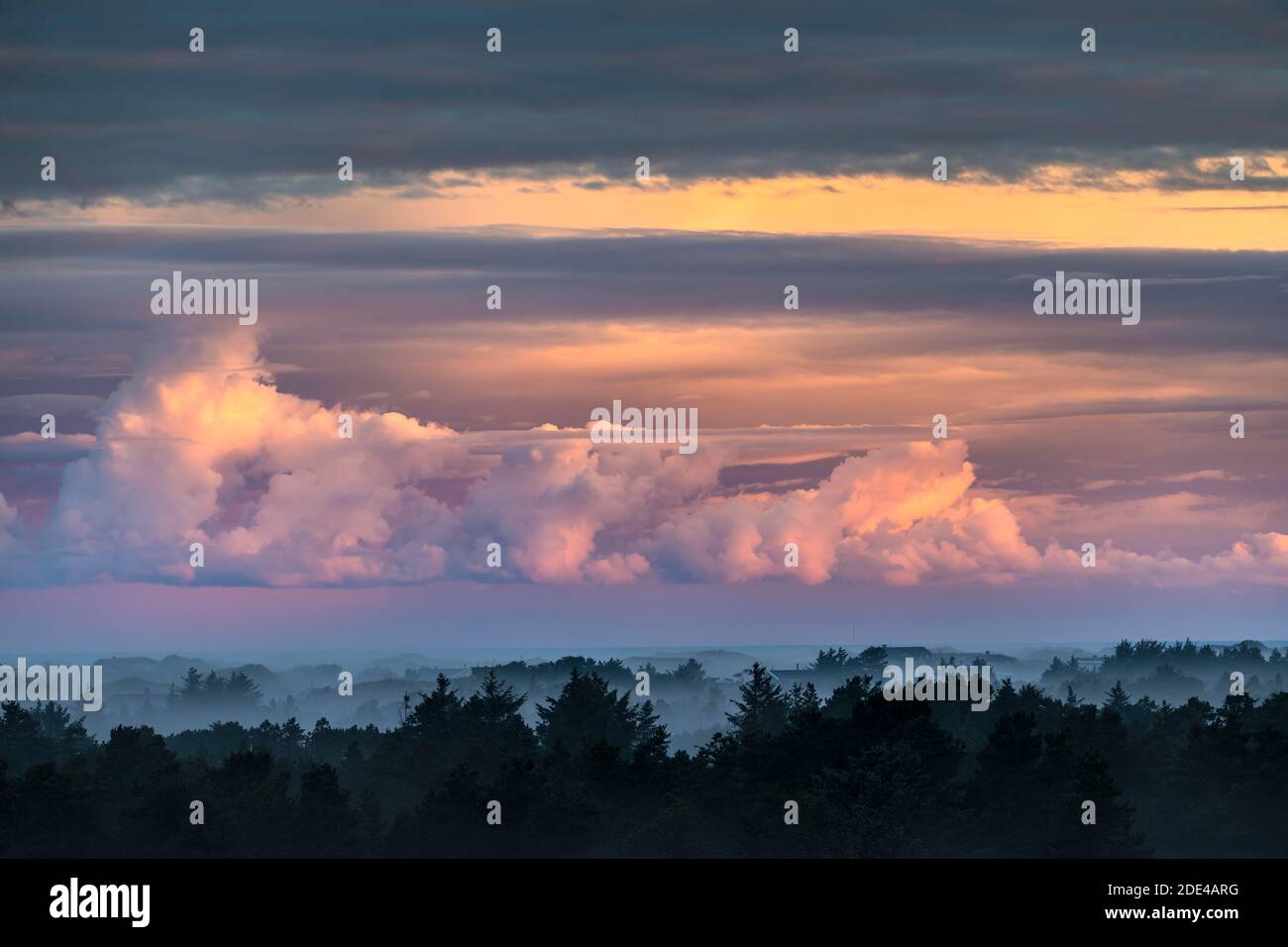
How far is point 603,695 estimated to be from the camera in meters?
133

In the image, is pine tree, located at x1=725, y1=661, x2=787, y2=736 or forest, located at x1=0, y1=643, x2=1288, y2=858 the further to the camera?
pine tree, located at x1=725, y1=661, x2=787, y2=736

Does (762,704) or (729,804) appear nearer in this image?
(729,804)

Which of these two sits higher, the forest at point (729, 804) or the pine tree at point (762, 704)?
the pine tree at point (762, 704)

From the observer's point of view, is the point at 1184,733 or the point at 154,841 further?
the point at 1184,733

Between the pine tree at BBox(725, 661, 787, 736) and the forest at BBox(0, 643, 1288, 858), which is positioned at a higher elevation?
the pine tree at BBox(725, 661, 787, 736)

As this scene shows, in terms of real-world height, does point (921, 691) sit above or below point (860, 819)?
above

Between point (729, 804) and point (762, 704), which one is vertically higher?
point (762, 704)

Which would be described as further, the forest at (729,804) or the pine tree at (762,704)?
the pine tree at (762,704)
